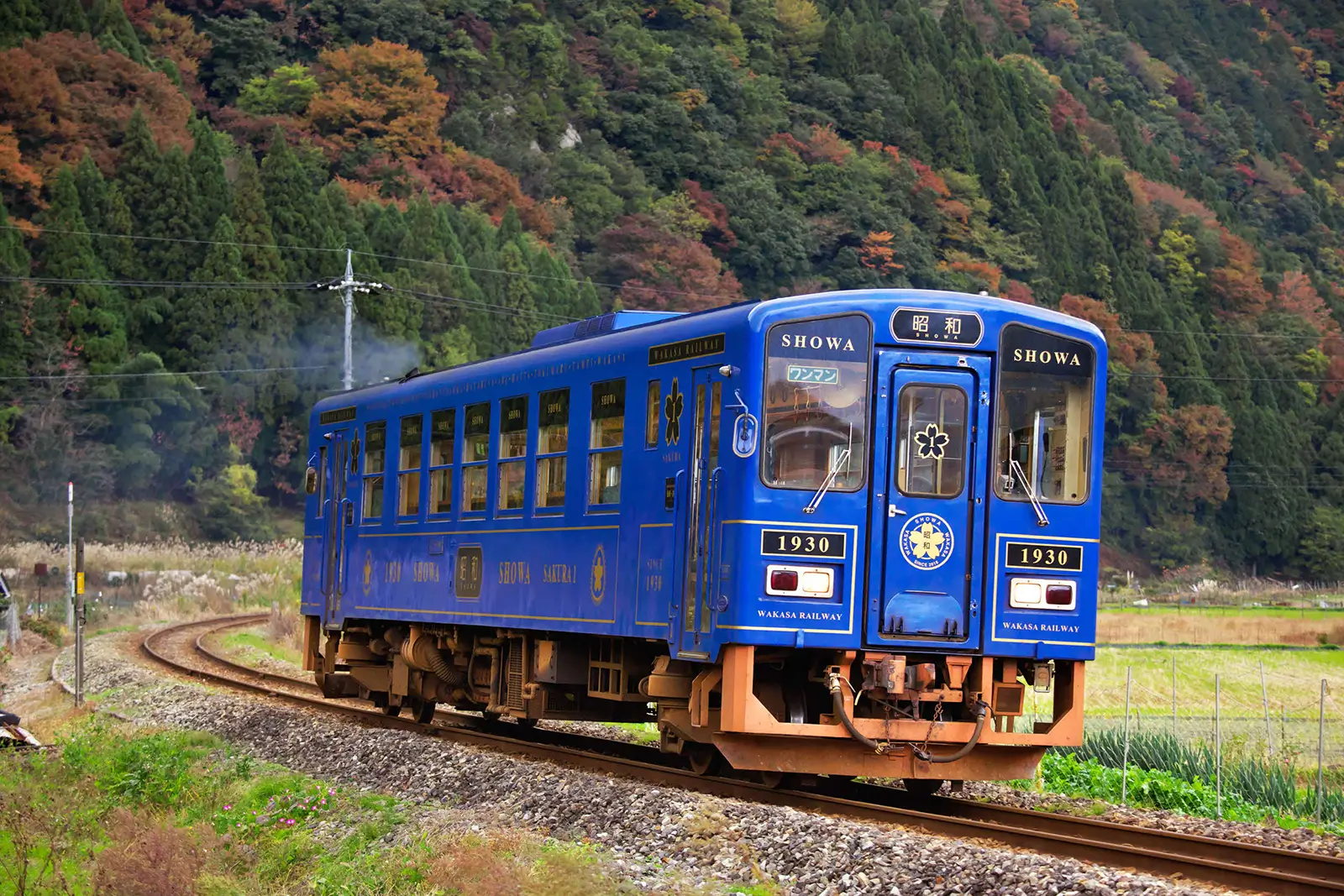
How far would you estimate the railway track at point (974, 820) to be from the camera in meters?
9.09

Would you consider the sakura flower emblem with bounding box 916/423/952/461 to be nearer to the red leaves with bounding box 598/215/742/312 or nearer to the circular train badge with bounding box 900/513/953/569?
the circular train badge with bounding box 900/513/953/569

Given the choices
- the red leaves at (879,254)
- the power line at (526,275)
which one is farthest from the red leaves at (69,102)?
the red leaves at (879,254)

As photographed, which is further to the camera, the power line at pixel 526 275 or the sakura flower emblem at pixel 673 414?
the power line at pixel 526 275

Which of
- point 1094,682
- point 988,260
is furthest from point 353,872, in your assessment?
point 988,260

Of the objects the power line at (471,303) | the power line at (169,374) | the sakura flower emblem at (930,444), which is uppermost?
the power line at (471,303)

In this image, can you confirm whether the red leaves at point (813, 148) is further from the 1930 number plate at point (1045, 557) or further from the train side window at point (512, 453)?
the 1930 number plate at point (1045, 557)

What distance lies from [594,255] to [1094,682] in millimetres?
39619

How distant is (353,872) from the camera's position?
33.0 feet

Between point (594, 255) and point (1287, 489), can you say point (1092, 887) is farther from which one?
point (1287, 489)

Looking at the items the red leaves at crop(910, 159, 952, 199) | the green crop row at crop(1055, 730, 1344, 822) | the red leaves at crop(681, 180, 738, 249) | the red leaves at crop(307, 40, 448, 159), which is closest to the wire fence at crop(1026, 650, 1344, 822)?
the green crop row at crop(1055, 730, 1344, 822)

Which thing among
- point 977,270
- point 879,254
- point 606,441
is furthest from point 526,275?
point 606,441

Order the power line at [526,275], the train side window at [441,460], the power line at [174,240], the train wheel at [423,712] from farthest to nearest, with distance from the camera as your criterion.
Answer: the power line at [526,275] < the power line at [174,240] < the train wheel at [423,712] < the train side window at [441,460]

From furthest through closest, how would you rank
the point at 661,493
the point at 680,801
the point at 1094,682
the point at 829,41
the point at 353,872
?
1. the point at 829,41
2. the point at 1094,682
3. the point at 661,493
4. the point at 680,801
5. the point at 353,872

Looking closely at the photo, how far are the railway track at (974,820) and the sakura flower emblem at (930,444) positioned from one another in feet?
7.37
